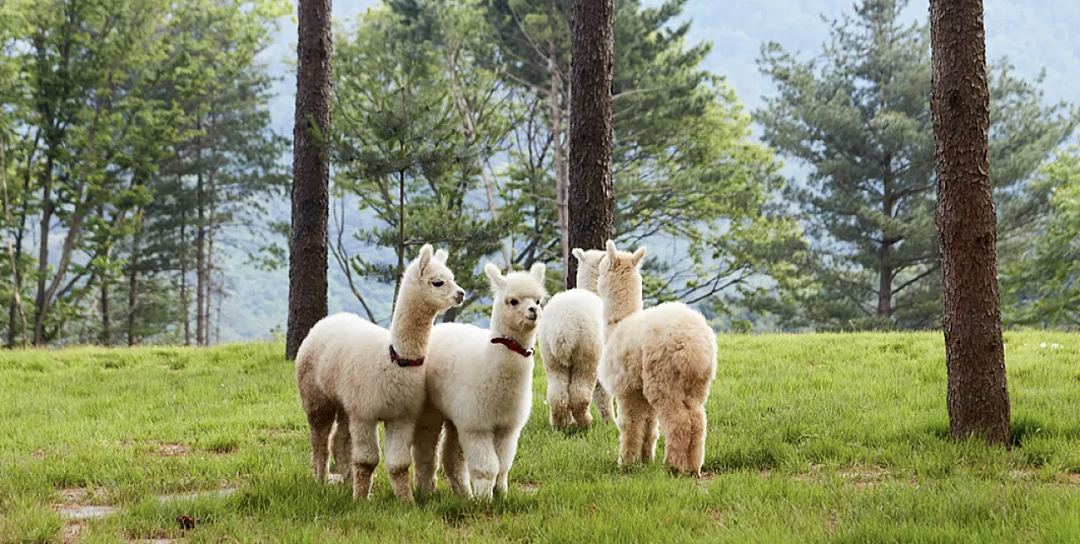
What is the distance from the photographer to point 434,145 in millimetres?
12125

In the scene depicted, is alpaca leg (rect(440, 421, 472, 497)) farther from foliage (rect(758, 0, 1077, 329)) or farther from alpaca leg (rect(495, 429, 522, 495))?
foliage (rect(758, 0, 1077, 329))

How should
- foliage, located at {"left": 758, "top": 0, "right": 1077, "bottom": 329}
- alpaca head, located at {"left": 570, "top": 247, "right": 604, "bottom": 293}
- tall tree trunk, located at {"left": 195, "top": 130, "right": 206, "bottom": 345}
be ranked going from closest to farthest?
1. alpaca head, located at {"left": 570, "top": 247, "right": 604, "bottom": 293}
2. foliage, located at {"left": 758, "top": 0, "right": 1077, "bottom": 329}
3. tall tree trunk, located at {"left": 195, "top": 130, "right": 206, "bottom": 345}

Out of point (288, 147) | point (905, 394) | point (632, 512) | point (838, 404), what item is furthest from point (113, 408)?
point (288, 147)

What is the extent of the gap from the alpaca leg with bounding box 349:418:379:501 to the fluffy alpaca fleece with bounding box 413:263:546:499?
1.10 feet

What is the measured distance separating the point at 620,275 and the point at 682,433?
1351 mm

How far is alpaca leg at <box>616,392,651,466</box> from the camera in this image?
228 inches

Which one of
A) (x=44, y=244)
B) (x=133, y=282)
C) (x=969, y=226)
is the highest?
(x=44, y=244)

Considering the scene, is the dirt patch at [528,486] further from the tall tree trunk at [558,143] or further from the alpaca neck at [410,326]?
the tall tree trunk at [558,143]

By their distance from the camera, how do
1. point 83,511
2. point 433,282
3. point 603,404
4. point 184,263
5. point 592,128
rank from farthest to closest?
point 184,263
point 592,128
point 603,404
point 83,511
point 433,282

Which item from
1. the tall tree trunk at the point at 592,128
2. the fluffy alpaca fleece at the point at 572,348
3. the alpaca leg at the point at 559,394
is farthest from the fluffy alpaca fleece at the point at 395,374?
the tall tree trunk at the point at 592,128

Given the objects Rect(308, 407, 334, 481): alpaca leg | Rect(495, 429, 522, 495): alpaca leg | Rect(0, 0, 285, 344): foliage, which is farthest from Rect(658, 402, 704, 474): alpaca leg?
Rect(0, 0, 285, 344): foliage

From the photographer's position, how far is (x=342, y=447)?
5.59 m

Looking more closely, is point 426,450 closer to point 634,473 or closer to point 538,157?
point 634,473

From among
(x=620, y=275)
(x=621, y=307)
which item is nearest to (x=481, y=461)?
(x=621, y=307)
